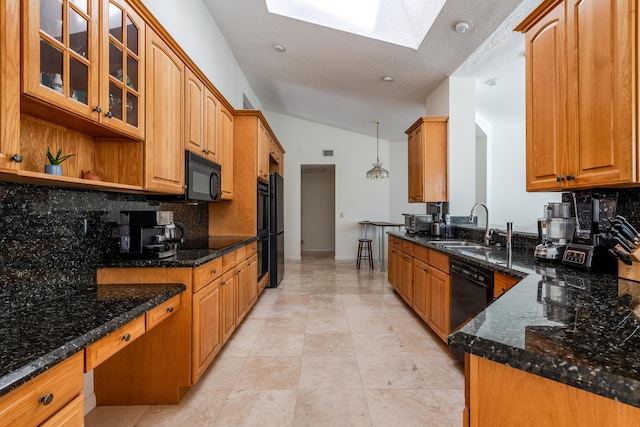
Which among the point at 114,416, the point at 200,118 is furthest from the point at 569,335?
the point at 200,118

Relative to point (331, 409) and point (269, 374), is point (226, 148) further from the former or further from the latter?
point (331, 409)

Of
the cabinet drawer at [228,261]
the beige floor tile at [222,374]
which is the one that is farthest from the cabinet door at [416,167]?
the beige floor tile at [222,374]

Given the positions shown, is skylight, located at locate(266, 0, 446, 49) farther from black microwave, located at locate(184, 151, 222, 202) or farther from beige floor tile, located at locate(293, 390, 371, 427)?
beige floor tile, located at locate(293, 390, 371, 427)

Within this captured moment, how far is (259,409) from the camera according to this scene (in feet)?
5.76

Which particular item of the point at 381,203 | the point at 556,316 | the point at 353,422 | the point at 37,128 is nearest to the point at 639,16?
the point at 556,316

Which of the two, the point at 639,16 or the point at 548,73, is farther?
the point at 548,73

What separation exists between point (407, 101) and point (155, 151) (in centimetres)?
388

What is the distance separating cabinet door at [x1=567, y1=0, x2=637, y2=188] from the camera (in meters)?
1.25

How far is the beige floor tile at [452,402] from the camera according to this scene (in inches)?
65.8

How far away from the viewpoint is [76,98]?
130cm

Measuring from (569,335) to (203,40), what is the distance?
3.84 m

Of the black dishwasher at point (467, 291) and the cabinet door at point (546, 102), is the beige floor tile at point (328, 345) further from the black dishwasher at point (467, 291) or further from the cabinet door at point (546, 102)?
the cabinet door at point (546, 102)

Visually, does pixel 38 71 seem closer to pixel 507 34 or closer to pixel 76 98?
pixel 76 98

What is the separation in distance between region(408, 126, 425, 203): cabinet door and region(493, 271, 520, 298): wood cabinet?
7.08 ft
